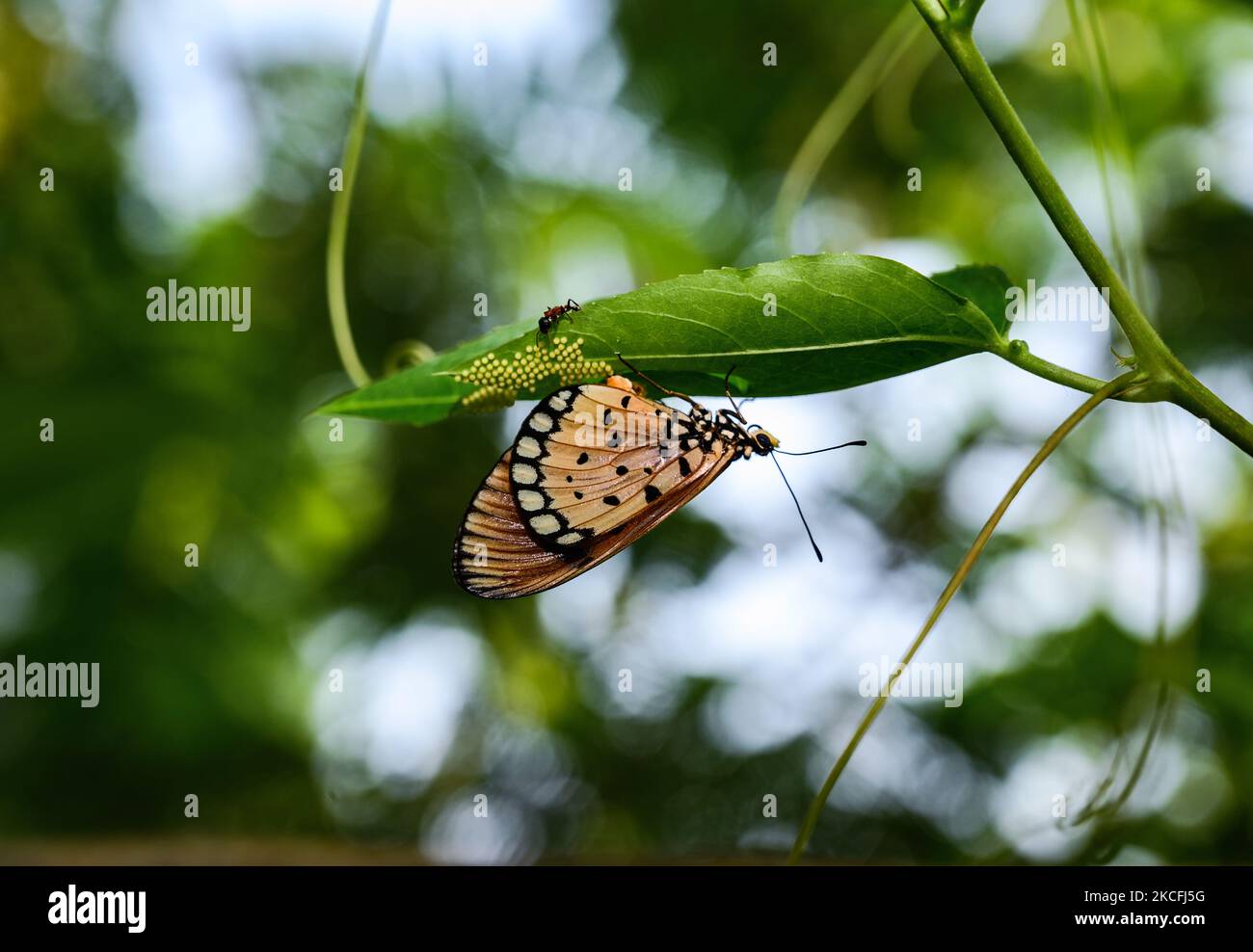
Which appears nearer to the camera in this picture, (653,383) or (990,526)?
(990,526)

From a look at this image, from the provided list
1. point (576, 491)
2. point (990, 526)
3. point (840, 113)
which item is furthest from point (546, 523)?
point (840, 113)

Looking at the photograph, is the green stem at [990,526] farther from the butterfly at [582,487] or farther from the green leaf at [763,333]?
the butterfly at [582,487]

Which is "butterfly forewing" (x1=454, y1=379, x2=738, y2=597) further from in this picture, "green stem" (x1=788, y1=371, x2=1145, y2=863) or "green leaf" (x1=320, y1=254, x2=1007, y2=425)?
"green stem" (x1=788, y1=371, x2=1145, y2=863)

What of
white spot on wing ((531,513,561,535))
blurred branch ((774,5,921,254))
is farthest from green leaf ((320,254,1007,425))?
blurred branch ((774,5,921,254))

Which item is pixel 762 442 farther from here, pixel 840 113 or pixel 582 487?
pixel 840 113
